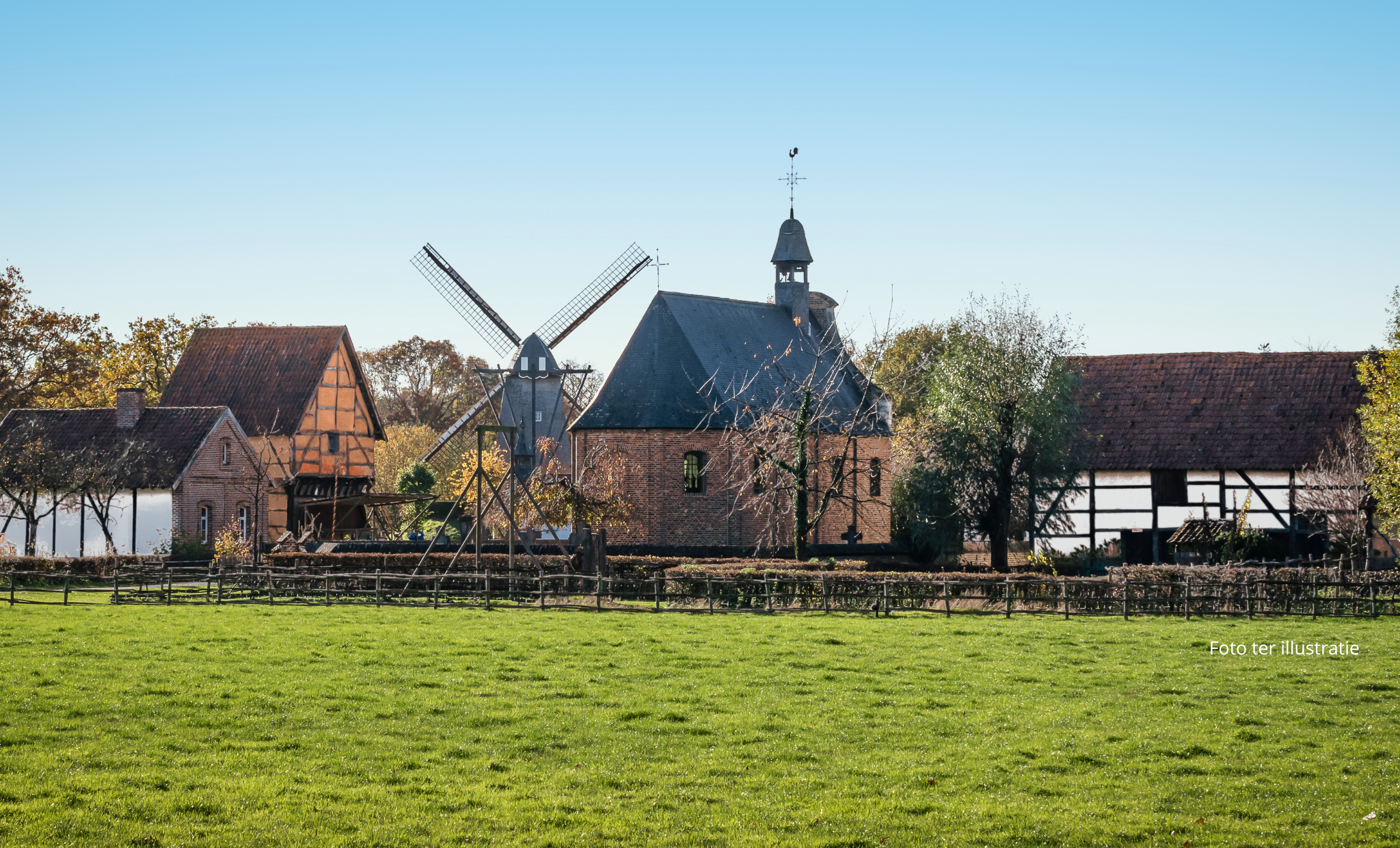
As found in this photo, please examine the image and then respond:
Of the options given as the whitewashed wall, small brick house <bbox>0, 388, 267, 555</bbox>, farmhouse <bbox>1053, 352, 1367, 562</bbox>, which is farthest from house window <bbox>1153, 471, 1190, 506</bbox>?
the whitewashed wall

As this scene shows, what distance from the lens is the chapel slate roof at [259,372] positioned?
45.7m

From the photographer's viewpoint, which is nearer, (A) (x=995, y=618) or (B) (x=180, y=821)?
(B) (x=180, y=821)

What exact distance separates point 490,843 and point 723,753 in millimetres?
2996

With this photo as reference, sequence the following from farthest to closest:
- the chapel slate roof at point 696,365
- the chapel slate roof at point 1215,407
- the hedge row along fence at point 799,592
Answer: the chapel slate roof at point 696,365
the chapel slate roof at point 1215,407
the hedge row along fence at point 799,592

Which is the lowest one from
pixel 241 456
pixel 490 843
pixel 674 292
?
pixel 490 843

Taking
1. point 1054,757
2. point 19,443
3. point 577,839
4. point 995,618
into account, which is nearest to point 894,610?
point 995,618

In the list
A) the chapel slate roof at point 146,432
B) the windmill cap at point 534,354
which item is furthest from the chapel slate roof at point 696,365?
the chapel slate roof at point 146,432

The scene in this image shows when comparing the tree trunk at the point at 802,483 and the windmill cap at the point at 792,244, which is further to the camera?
the windmill cap at the point at 792,244

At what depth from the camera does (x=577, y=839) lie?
28.3 ft

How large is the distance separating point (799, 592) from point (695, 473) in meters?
14.3

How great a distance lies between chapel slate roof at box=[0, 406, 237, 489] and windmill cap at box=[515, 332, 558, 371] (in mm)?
10583

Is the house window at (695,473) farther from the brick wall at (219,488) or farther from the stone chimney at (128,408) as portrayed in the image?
the stone chimney at (128,408)

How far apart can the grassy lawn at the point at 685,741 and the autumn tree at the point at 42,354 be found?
126ft

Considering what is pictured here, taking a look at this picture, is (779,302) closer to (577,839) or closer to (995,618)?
(995,618)
